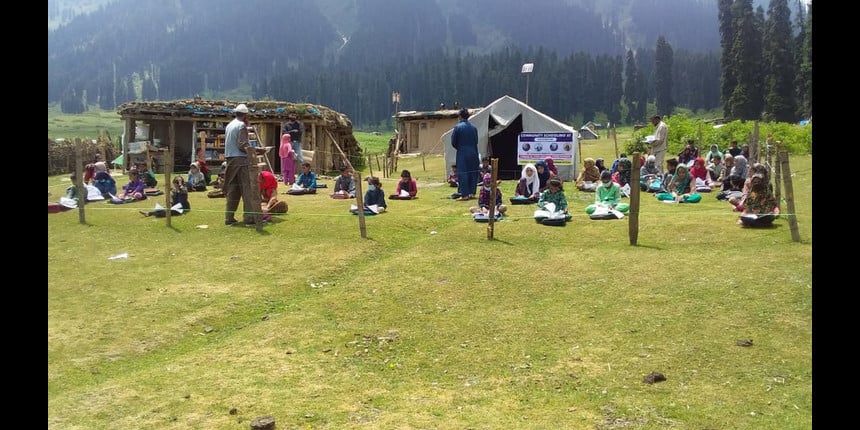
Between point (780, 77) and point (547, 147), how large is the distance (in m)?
39.4

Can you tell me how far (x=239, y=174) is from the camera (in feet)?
40.9

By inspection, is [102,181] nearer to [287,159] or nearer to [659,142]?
[287,159]

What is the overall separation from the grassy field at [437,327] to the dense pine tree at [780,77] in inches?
1756

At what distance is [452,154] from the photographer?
71.4 ft

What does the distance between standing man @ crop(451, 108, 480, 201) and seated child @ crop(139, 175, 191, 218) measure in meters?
6.04

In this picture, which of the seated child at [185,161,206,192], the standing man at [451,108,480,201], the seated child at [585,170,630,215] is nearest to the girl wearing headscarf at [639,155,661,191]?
the standing man at [451,108,480,201]

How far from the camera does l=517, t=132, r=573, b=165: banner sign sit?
19.7 meters

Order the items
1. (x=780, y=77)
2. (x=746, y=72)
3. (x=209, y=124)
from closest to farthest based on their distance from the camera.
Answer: (x=209, y=124)
(x=780, y=77)
(x=746, y=72)

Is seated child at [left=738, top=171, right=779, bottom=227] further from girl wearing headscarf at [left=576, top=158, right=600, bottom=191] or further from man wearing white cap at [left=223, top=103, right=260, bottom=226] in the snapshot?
man wearing white cap at [left=223, top=103, right=260, bottom=226]

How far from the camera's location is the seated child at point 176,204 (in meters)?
13.4

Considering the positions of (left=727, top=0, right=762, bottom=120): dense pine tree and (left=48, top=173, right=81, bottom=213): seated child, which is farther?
(left=727, top=0, right=762, bottom=120): dense pine tree

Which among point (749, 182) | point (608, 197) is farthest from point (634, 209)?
point (749, 182)

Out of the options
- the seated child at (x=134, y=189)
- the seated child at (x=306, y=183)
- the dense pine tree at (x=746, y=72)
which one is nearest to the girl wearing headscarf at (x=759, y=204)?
the seated child at (x=306, y=183)

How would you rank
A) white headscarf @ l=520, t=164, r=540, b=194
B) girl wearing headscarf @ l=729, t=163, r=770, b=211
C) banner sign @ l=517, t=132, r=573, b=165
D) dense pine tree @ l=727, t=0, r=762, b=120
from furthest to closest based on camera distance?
dense pine tree @ l=727, t=0, r=762, b=120
banner sign @ l=517, t=132, r=573, b=165
white headscarf @ l=520, t=164, r=540, b=194
girl wearing headscarf @ l=729, t=163, r=770, b=211
